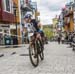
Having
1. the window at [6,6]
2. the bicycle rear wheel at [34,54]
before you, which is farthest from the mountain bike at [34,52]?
the window at [6,6]

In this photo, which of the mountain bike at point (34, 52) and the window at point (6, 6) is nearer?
the mountain bike at point (34, 52)

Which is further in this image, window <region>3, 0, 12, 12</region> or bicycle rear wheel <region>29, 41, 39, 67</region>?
window <region>3, 0, 12, 12</region>

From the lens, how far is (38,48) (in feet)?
48.3

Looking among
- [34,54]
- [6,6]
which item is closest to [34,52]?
[34,54]

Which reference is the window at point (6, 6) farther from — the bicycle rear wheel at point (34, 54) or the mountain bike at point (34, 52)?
the bicycle rear wheel at point (34, 54)

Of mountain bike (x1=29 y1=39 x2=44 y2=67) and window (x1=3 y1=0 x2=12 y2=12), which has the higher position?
window (x1=3 y1=0 x2=12 y2=12)

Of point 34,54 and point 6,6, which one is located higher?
point 6,6

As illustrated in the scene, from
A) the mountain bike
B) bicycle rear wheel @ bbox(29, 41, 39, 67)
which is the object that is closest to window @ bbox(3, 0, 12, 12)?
the mountain bike

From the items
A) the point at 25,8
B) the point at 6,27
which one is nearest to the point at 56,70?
the point at 6,27

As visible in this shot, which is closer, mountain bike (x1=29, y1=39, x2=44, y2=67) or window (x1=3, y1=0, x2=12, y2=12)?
mountain bike (x1=29, y1=39, x2=44, y2=67)

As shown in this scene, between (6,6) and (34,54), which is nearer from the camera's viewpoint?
(34,54)

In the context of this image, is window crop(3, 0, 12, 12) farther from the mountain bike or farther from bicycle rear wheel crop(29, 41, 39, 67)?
bicycle rear wheel crop(29, 41, 39, 67)

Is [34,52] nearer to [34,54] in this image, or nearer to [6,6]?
[34,54]

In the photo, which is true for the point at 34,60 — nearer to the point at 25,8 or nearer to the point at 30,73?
the point at 30,73
